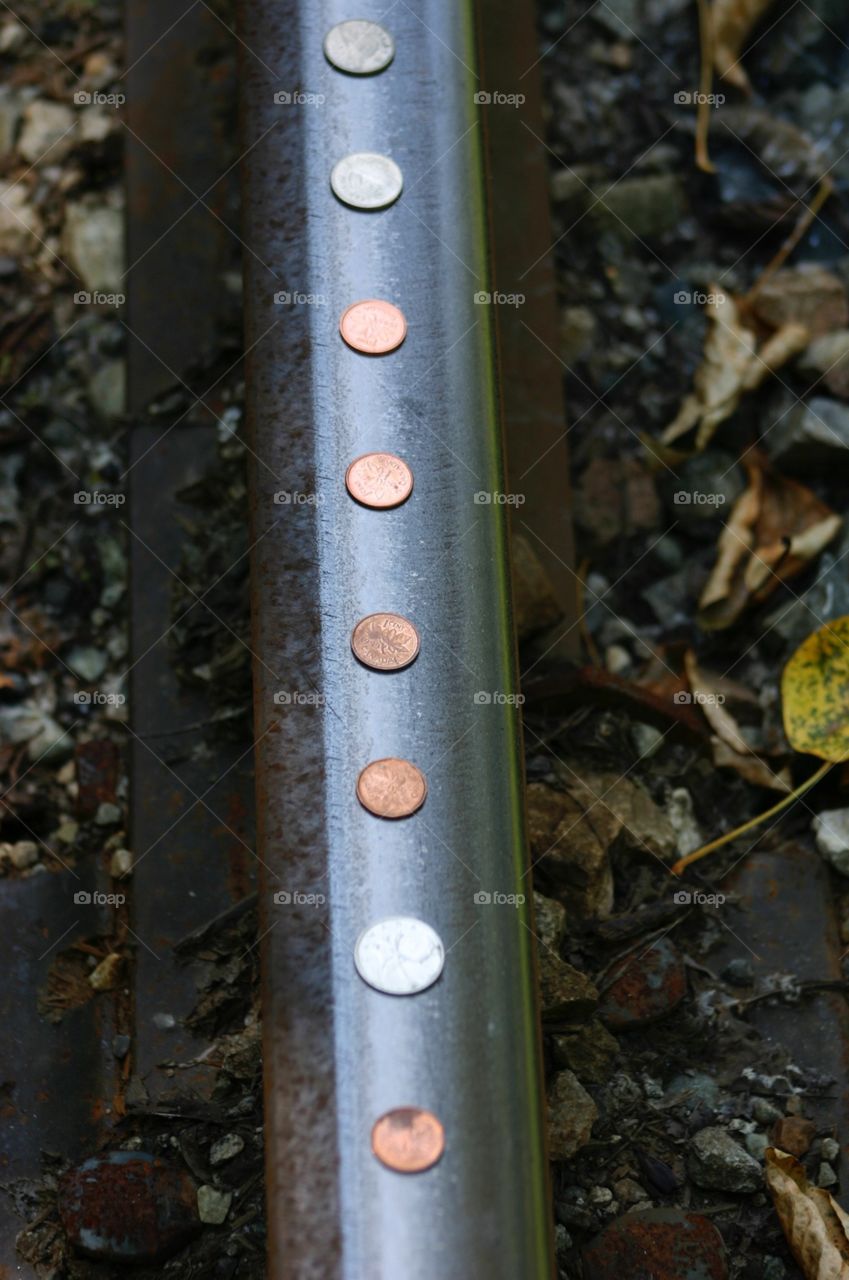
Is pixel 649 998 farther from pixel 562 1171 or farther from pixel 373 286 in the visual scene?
pixel 373 286

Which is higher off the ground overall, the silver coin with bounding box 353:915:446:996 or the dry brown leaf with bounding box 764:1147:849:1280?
the silver coin with bounding box 353:915:446:996

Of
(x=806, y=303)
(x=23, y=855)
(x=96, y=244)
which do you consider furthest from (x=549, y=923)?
(x=96, y=244)

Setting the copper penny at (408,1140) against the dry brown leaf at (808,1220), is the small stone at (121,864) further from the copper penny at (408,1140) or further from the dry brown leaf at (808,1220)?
the dry brown leaf at (808,1220)

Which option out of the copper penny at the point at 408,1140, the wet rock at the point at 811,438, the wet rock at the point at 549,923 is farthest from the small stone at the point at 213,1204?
the wet rock at the point at 811,438

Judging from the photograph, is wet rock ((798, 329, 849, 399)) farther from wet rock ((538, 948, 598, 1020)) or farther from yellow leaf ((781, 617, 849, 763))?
wet rock ((538, 948, 598, 1020))

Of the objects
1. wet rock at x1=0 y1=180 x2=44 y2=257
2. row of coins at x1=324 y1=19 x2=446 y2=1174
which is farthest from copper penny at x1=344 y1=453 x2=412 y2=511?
wet rock at x1=0 y1=180 x2=44 y2=257
